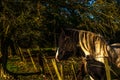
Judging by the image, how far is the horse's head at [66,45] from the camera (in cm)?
576

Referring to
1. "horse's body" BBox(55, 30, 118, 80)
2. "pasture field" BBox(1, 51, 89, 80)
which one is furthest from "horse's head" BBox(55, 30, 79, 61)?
"pasture field" BBox(1, 51, 89, 80)

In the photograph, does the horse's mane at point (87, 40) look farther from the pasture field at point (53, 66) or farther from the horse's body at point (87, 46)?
the pasture field at point (53, 66)

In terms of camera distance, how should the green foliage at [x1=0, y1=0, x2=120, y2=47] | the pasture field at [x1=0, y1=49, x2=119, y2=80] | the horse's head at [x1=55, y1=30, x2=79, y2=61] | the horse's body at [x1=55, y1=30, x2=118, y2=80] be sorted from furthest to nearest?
the green foliage at [x1=0, y1=0, x2=120, y2=47], the horse's head at [x1=55, y1=30, x2=79, y2=61], the horse's body at [x1=55, y1=30, x2=118, y2=80], the pasture field at [x1=0, y1=49, x2=119, y2=80]

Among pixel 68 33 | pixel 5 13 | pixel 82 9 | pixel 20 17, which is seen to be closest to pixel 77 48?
pixel 68 33

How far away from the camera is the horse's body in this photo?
5.30 metres

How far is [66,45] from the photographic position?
5844 millimetres

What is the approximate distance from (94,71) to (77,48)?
1.62 feet

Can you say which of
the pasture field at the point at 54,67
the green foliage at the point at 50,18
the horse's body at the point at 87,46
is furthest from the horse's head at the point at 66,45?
the green foliage at the point at 50,18

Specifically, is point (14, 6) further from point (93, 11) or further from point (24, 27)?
point (93, 11)

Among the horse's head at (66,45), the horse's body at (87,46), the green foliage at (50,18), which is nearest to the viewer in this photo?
the horse's body at (87,46)

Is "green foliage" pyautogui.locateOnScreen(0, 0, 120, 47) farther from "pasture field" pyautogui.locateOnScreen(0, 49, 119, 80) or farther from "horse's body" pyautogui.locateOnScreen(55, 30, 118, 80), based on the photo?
"horse's body" pyautogui.locateOnScreen(55, 30, 118, 80)

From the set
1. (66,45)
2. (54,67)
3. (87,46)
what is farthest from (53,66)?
(66,45)

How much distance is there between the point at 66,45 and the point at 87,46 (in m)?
0.46

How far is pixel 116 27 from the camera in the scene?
11125 millimetres
